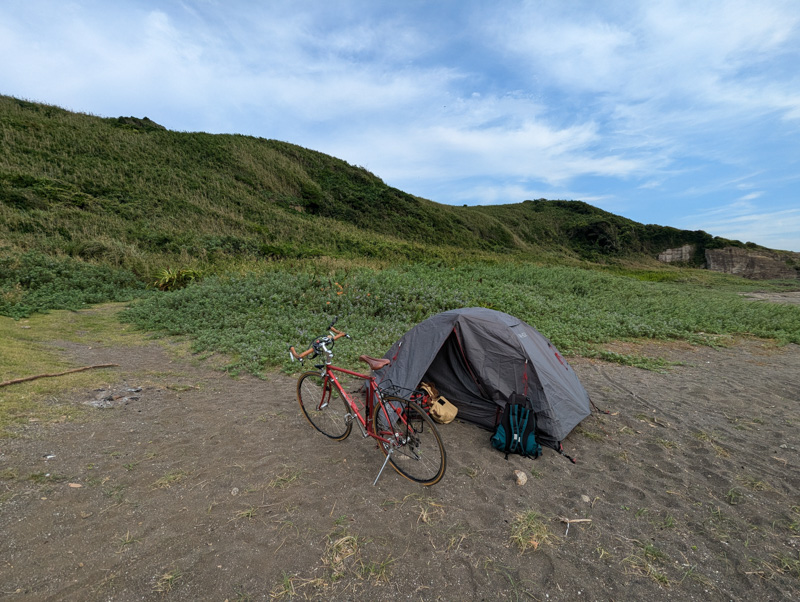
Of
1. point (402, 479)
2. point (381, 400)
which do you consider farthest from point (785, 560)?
point (381, 400)

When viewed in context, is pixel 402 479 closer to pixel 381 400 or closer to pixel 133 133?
pixel 381 400

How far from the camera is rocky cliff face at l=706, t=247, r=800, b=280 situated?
43.1 metres

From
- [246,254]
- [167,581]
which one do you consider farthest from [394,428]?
[246,254]

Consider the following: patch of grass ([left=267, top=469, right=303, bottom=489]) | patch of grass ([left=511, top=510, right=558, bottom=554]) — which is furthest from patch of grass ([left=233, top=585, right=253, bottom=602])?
patch of grass ([left=511, top=510, right=558, bottom=554])

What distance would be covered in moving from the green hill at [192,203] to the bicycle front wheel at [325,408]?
1302 centimetres

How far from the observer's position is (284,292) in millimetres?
12031

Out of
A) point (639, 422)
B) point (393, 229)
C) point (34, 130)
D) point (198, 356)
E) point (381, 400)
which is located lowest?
point (198, 356)

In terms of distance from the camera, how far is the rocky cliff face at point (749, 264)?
141 feet

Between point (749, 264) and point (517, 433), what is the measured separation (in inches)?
2282

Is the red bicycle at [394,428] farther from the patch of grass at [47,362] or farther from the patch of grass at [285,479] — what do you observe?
the patch of grass at [47,362]

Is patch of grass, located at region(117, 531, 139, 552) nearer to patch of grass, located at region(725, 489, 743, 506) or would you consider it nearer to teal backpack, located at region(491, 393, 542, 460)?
teal backpack, located at region(491, 393, 542, 460)

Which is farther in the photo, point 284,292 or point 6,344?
point 284,292

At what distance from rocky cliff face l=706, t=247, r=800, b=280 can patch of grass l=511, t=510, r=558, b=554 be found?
57281 mm

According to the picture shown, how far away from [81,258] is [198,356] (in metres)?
11.3
